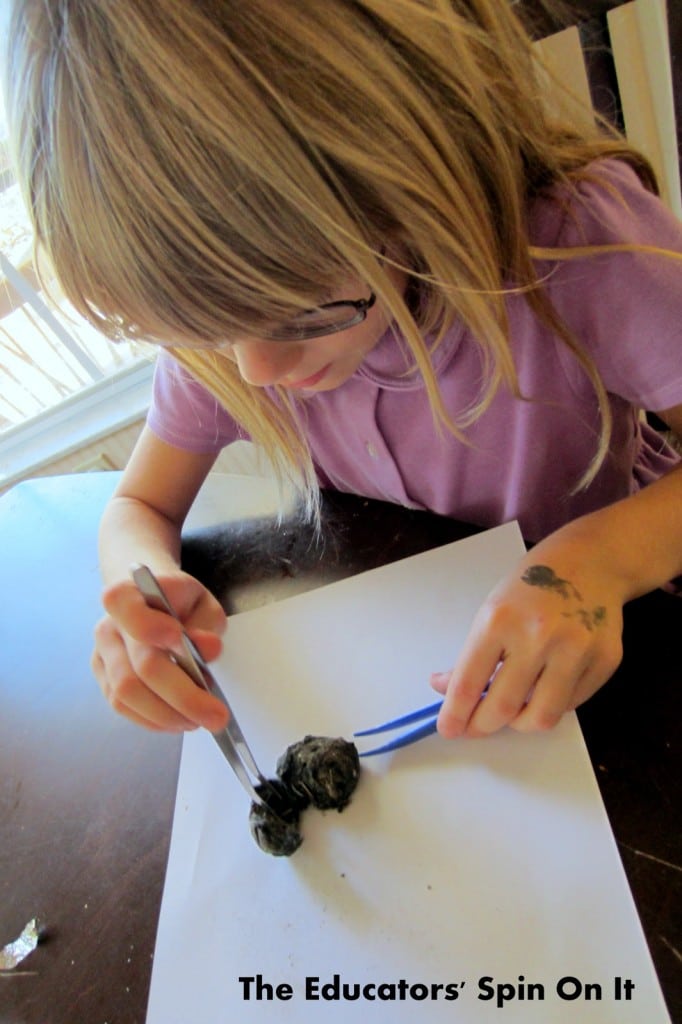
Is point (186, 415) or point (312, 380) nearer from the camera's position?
point (312, 380)

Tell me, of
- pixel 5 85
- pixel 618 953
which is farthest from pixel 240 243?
pixel 618 953

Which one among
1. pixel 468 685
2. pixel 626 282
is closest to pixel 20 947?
pixel 468 685

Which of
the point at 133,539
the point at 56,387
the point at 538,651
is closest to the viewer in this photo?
the point at 538,651

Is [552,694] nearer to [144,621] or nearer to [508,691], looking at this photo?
Answer: [508,691]

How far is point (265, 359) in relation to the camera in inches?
17.5

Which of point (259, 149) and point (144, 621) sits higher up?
point (259, 149)

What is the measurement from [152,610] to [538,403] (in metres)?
0.34

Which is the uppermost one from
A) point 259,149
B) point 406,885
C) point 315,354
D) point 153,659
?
point 259,149

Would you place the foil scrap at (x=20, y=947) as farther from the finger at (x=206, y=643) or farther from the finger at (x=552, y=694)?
the finger at (x=552, y=694)

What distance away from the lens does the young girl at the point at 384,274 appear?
12.8 inches

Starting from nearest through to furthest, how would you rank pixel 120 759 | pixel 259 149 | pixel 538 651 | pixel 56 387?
1. pixel 259 149
2. pixel 538 651
3. pixel 120 759
4. pixel 56 387

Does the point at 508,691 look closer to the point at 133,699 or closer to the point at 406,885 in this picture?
the point at 406,885

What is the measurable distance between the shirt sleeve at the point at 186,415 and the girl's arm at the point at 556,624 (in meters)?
0.34

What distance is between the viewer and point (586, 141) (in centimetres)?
51
